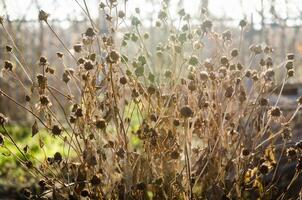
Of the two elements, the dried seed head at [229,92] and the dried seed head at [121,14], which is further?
the dried seed head at [121,14]

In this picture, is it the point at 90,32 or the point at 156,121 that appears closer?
the point at 90,32

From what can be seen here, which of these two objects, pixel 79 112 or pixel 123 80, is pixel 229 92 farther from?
pixel 79 112

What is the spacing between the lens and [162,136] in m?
2.93

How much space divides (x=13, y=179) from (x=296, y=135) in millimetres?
2933

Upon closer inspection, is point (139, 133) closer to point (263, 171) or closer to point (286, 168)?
point (263, 171)

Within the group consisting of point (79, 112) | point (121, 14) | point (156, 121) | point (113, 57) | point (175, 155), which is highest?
point (121, 14)

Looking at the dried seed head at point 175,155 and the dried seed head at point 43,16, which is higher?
the dried seed head at point 43,16

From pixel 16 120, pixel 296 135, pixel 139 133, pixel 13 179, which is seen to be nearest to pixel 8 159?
pixel 13 179

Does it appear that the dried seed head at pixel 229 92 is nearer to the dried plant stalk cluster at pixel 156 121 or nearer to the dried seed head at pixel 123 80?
the dried plant stalk cluster at pixel 156 121

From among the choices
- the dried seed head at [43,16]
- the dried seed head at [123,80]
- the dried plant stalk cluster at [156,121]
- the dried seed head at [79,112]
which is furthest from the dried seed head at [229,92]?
the dried seed head at [43,16]

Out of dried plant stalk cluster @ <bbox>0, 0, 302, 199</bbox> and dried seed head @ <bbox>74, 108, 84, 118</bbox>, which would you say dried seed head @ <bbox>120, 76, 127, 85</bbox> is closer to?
dried plant stalk cluster @ <bbox>0, 0, 302, 199</bbox>

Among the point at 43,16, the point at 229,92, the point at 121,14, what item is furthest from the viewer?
the point at 121,14

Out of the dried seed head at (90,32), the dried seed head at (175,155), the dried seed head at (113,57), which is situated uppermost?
the dried seed head at (90,32)

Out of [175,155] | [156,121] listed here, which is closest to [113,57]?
[156,121]
